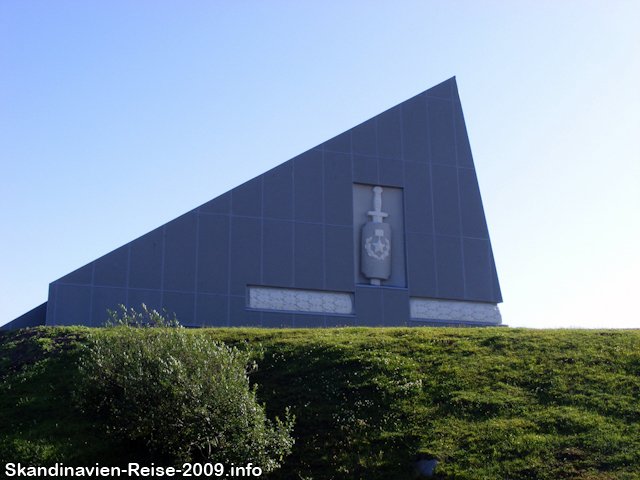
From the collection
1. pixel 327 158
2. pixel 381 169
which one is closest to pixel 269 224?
pixel 327 158

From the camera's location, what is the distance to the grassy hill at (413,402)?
11547mm

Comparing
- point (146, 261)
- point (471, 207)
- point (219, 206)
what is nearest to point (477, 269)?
point (471, 207)

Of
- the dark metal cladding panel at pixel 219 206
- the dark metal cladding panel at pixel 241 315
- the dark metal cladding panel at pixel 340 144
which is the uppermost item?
the dark metal cladding panel at pixel 340 144

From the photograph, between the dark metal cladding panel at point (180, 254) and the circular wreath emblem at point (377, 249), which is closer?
the dark metal cladding panel at point (180, 254)

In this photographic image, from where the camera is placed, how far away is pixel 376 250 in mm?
24578

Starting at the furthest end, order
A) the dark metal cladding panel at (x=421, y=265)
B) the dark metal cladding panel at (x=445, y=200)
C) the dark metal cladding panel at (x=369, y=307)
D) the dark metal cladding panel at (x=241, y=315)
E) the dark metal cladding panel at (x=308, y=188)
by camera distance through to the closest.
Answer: the dark metal cladding panel at (x=445, y=200), the dark metal cladding panel at (x=421, y=265), the dark metal cladding panel at (x=308, y=188), the dark metal cladding panel at (x=369, y=307), the dark metal cladding panel at (x=241, y=315)

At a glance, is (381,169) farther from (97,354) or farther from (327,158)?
(97,354)

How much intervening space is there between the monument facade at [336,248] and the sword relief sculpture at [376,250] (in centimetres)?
4

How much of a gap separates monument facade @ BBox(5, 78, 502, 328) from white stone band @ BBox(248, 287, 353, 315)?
0.04m

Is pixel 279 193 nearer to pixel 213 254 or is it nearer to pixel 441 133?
pixel 213 254

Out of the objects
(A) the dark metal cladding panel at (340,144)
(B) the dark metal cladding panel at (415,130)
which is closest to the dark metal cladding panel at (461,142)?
(B) the dark metal cladding panel at (415,130)

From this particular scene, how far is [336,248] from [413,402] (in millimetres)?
11150

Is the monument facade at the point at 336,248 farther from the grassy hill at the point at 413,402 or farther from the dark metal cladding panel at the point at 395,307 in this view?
the grassy hill at the point at 413,402

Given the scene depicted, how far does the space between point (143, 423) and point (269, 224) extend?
12.7m
